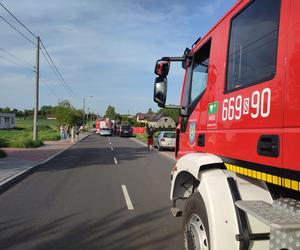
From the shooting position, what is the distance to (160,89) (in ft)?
18.5

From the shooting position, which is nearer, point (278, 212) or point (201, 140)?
point (278, 212)

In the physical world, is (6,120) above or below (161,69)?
below

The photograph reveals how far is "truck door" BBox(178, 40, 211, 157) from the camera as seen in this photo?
200 inches

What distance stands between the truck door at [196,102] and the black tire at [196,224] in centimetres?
69

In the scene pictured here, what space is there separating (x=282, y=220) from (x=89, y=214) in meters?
5.89

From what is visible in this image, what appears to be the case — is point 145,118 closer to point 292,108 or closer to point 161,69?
point 161,69

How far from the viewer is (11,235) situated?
268 inches

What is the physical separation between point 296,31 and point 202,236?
7.38 feet

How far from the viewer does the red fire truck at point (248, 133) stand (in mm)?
3010

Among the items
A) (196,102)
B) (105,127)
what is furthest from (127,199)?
(105,127)

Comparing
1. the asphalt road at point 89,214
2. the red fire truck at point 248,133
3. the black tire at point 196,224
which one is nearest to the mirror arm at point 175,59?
the red fire truck at point 248,133

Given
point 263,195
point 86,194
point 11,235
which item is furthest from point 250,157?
point 86,194

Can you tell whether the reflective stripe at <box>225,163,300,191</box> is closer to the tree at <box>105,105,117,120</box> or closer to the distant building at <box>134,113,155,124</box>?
the distant building at <box>134,113,155,124</box>

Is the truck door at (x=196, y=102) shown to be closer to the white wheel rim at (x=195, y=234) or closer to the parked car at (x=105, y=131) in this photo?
the white wheel rim at (x=195, y=234)
